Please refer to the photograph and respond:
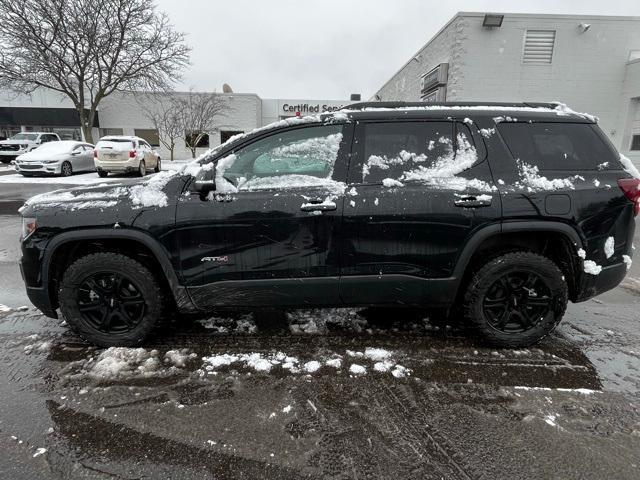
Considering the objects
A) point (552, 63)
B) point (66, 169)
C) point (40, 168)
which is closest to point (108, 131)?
point (66, 169)

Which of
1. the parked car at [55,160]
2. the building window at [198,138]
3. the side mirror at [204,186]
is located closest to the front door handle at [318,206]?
the side mirror at [204,186]

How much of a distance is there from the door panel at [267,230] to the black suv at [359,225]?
0.03 feet

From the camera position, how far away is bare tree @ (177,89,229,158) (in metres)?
31.6

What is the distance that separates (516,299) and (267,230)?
2.01 m

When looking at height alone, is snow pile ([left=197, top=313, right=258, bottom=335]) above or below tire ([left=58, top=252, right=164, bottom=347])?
below

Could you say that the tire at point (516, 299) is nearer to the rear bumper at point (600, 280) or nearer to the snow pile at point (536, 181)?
the rear bumper at point (600, 280)

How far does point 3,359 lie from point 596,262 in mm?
4540

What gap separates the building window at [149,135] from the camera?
3328 cm

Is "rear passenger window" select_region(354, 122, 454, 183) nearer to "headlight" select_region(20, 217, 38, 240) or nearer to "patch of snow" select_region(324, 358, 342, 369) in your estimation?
"patch of snow" select_region(324, 358, 342, 369)

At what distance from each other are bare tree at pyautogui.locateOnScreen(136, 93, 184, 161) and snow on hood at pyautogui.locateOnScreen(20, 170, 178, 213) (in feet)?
101

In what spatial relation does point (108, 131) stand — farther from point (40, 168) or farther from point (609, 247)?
point (609, 247)

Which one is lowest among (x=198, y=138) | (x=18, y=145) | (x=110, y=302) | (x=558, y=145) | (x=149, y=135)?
(x=110, y=302)

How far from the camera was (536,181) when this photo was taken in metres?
3.11

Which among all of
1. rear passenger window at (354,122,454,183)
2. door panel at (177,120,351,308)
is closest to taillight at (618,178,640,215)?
rear passenger window at (354,122,454,183)
